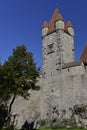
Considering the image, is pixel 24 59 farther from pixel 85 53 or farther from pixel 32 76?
pixel 85 53

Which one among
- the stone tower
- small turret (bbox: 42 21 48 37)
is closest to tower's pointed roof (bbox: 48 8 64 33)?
the stone tower

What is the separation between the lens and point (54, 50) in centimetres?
5066

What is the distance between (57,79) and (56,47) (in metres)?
6.49

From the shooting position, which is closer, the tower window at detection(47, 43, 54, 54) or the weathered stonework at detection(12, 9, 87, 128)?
the weathered stonework at detection(12, 9, 87, 128)

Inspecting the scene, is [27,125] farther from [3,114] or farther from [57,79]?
[57,79]

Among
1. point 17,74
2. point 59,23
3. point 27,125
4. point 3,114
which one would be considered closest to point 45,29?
point 59,23

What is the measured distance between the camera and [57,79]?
48.2 metres

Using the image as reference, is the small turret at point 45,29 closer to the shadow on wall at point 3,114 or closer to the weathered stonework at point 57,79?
the weathered stonework at point 57,79

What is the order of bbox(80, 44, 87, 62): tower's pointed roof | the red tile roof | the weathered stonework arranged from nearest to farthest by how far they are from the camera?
the weathered stonework → bbox(80, 44, 87, 62): tower's pointed roof → the red tile roof

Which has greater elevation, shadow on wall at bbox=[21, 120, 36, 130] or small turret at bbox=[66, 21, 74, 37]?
small turret at bbox=[66, 21, 74, 37]

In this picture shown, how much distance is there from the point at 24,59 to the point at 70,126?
14.8 m

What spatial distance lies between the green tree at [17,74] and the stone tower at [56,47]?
12.9 metres

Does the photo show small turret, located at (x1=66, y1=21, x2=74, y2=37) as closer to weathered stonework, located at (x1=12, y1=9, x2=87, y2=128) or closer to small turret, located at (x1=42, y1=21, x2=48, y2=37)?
weathered stonework, located at (x1=12, y1=9, x2=87, y2=128)

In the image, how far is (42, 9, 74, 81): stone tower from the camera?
49.4 meters
